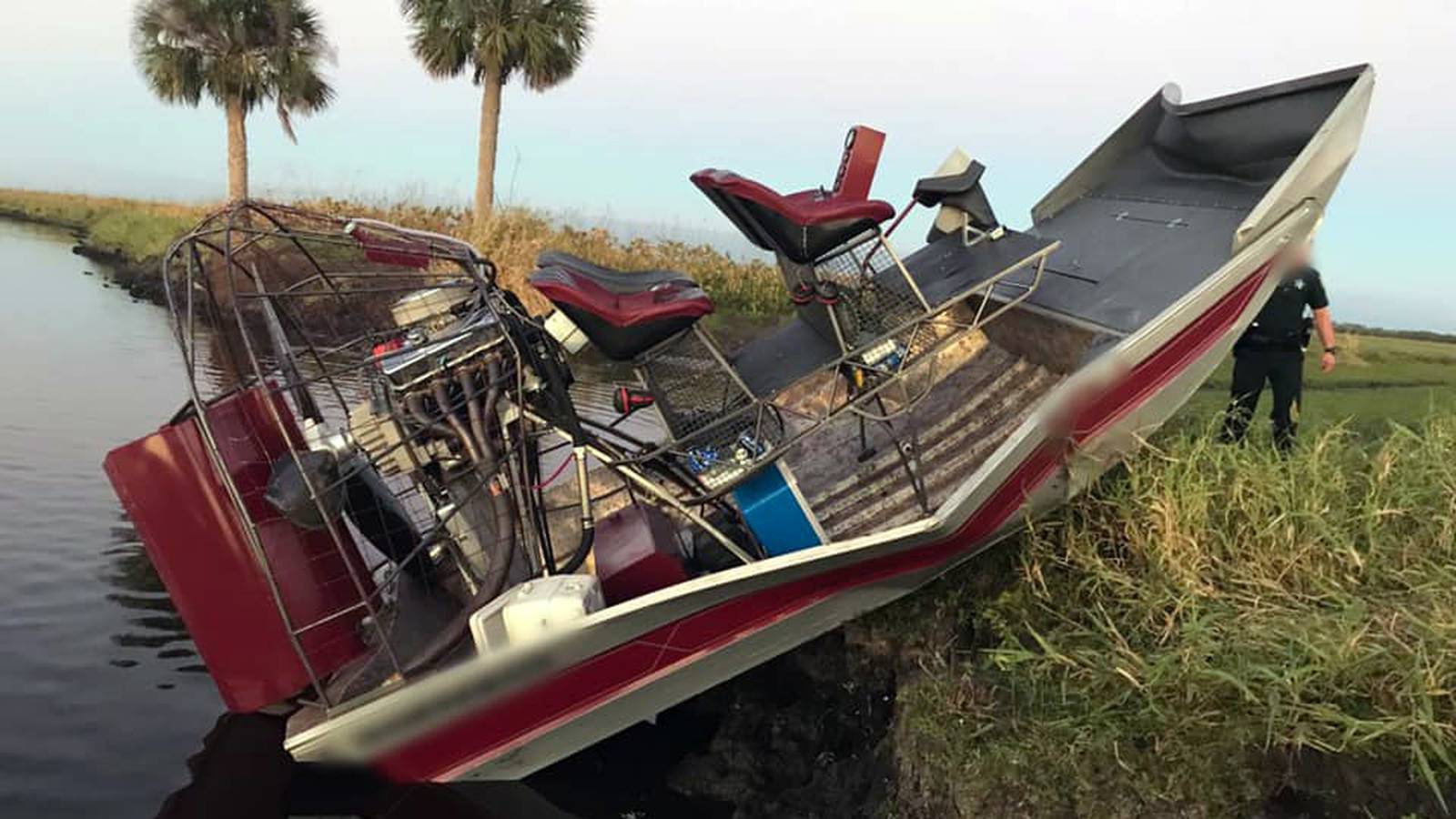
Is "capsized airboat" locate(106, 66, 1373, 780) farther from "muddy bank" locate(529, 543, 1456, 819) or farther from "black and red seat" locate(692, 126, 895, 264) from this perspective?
"muddy bank" locate(529, 543, 1456, 819)

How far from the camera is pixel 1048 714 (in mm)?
3270

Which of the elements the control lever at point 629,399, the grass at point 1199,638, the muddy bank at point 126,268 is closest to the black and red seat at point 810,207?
the control lever at point 629,399

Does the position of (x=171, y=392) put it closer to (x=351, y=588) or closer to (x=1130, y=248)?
(x=351, y=588)

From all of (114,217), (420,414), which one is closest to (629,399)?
(420,414)

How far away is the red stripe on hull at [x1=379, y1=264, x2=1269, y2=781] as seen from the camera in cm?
320

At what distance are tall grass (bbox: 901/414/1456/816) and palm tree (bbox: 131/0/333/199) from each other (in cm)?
2043

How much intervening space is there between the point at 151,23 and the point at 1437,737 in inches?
956

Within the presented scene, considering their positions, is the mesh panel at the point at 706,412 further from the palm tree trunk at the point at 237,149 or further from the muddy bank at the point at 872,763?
the palm tree trunk at the point at 237,149

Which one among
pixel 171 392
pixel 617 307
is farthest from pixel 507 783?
pixel 171 392

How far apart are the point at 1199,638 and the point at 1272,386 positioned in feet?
7.80

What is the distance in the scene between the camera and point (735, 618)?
3352mm

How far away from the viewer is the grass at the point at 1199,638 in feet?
9.33

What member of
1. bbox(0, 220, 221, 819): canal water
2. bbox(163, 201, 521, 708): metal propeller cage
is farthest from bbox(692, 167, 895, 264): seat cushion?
bbox(0, 220, 221, 819): canal water

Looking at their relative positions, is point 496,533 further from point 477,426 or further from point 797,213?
point 797,213
